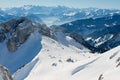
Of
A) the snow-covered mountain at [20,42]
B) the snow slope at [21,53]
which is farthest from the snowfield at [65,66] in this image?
the snow-covered mountain at [20,42]

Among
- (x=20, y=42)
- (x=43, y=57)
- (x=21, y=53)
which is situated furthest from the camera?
(x=20, y=42)

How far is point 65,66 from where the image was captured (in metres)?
82.1

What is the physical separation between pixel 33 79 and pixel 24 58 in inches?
1641

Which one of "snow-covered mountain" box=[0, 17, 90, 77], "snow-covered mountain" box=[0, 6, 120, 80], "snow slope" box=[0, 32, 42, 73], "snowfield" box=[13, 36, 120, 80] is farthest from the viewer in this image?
"snow-covered mountain" box=[0, 17, 90, 77]

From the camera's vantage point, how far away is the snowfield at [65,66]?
56500 millimetres

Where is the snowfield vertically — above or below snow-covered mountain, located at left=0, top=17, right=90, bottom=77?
above

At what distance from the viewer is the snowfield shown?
56500mm

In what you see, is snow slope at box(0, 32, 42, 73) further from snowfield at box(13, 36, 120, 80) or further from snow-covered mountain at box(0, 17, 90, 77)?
snowfield at box(13, 36, 120, 80)

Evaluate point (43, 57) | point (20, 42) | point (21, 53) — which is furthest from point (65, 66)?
point (20, 42)

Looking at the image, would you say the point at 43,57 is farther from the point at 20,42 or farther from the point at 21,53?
the point at 20,42

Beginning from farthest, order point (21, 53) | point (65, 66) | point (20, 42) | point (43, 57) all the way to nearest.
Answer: point (20, 42)
point (21, 53)
point (43, 57)
point (65, 66)

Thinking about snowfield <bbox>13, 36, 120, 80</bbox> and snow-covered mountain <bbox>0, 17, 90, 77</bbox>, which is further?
snow-covered mountain <bbox>0, 17, 90, 77</bbox>

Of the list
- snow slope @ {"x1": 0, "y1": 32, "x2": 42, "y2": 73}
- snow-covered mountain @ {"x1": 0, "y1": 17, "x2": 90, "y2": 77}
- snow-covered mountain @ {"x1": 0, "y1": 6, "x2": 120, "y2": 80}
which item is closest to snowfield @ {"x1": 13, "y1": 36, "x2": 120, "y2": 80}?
snow-covered mountain @ {"x1": 0, "y1": 6, "x2": 120, "y2": 80}

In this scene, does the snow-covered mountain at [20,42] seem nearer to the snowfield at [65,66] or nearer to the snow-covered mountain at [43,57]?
the snow-covered mountain at [43,57]
